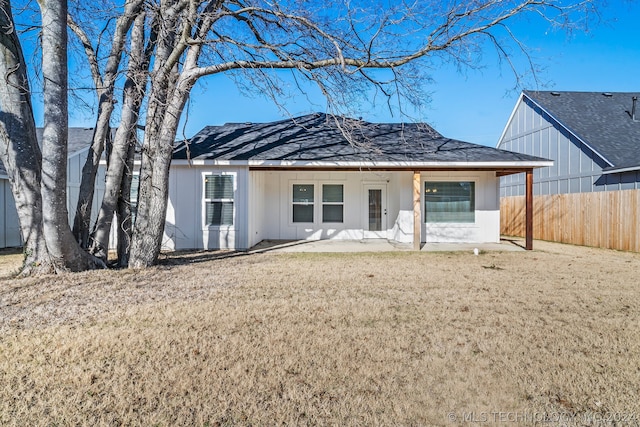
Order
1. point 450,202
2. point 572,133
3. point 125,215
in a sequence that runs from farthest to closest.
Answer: point 572,133 → point 450,202 → point 125,215

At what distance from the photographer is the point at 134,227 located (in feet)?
23.8

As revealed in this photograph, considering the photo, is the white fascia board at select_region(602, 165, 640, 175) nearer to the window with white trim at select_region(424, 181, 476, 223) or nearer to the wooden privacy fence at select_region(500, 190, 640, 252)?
the wooden privacy fence at select_region(500, 190, 640, 252)

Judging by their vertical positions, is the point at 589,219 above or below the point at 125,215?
below

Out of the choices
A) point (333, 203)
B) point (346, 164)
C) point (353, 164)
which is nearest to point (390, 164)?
point (353, 164)

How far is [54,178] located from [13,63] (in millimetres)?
2236

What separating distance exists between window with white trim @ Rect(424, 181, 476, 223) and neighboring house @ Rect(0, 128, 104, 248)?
13.3 meters

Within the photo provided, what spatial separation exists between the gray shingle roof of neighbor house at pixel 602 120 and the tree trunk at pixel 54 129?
15433mm

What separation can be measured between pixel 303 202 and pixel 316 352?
1009 centimetres

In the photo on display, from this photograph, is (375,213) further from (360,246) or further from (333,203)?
(360,246)

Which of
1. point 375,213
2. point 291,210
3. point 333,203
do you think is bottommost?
point 375,213

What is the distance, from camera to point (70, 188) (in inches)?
561

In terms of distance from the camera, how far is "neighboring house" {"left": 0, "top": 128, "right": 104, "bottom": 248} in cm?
1116

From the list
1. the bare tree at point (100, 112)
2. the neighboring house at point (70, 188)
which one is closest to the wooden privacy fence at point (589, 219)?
the bare tree at point (100, 112)

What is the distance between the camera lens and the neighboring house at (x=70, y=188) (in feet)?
36.6
